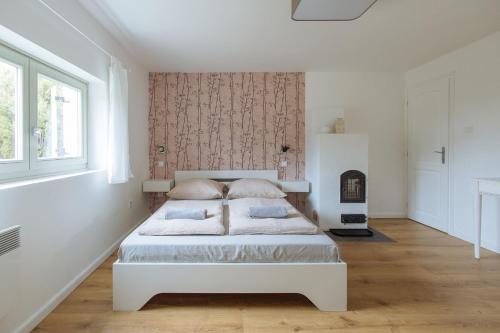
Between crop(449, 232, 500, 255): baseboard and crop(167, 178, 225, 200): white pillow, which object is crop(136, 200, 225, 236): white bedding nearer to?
crop(167, 178, 225, 200): white pillow

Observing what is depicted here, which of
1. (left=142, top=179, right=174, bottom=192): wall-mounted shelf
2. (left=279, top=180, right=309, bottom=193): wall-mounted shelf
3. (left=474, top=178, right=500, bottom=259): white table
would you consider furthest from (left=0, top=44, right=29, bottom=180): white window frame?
(left=474, top=178, right=500, bottom=259): white table

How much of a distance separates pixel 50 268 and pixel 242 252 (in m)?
1.30

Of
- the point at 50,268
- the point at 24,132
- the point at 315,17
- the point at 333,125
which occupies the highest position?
the point at 315,17

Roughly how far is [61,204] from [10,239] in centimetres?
65

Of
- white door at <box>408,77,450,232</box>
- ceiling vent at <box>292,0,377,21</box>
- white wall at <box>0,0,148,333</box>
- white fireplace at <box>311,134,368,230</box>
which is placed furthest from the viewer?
white fireplace at <box>311,134,368,230</box>

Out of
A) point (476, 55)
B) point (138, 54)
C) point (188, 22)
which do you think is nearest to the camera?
point (188, 22)

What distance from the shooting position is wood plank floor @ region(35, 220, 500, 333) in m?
1.91

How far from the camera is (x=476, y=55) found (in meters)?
3.43

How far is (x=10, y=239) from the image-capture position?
159 cm

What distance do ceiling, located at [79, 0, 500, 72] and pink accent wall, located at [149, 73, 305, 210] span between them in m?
0.33

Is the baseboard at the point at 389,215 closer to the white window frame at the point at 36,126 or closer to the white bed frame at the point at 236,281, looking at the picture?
the white bed frame at the point at 236,281

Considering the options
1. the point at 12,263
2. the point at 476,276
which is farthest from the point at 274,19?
the point at 476,276

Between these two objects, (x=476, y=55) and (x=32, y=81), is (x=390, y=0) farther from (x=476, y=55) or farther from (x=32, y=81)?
(x=32, y=81)

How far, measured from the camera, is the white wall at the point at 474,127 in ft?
10.6
